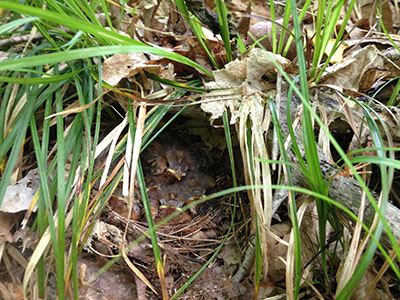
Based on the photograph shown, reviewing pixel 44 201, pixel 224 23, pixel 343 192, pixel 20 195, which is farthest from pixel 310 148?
pixel 20 195

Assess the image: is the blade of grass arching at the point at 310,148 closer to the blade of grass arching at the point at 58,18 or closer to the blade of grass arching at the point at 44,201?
the blade of grass arching at the point at 58,18

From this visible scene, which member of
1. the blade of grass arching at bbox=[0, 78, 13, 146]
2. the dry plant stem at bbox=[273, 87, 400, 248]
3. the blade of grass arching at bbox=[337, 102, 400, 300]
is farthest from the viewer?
the blade of grass arching at bbox=[0, 78, 13, 146]

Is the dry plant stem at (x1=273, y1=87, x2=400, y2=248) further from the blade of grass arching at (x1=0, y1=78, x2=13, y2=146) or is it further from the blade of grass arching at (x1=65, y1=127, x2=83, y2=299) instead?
the blade of grass arching at (x1=0, y1=78, x2=13, y2=146)

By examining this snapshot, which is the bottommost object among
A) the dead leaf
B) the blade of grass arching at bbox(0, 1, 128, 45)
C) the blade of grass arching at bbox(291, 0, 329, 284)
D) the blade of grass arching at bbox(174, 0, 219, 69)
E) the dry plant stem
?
the dead leaf

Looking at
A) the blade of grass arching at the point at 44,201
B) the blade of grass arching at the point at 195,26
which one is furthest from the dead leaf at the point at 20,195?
the blade of grass arching at the point at 195,26

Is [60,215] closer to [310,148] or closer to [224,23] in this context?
[310,148]

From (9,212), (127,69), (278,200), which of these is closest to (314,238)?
(278,200)

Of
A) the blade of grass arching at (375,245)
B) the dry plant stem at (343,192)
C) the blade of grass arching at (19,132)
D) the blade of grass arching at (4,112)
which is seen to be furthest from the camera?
the blade of grass arching at (4,112)

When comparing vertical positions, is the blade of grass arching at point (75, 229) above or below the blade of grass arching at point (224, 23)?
below

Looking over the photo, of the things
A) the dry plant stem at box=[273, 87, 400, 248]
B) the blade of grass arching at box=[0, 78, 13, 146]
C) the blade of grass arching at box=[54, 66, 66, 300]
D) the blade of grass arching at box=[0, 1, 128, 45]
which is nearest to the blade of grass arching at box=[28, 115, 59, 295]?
the blade of grass arching at box=[54, 66, 66, 300]

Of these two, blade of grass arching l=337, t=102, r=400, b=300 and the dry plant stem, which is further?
the dry plant stem

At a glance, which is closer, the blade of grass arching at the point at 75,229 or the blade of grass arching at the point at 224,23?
the blade of grass arching at the point at 75,229
